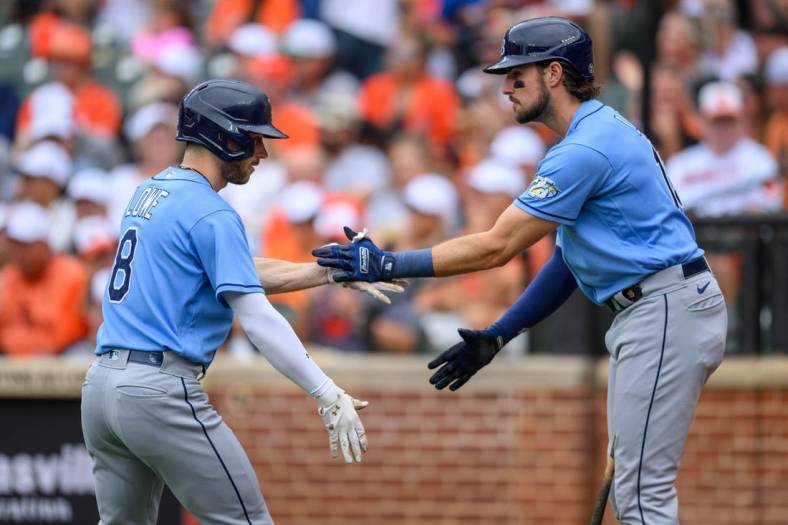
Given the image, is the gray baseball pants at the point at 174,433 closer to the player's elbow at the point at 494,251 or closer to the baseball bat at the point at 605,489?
the player's elbow at the point at 494,251

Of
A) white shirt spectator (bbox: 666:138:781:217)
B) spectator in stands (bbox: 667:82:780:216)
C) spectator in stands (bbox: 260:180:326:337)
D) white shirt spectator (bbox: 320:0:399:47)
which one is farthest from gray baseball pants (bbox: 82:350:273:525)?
white shirt spectator (bbox: 320:0:399:47)

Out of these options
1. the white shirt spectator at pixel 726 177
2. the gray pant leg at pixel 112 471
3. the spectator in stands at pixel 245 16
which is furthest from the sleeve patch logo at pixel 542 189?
the spectator in stands at pixel 245 16

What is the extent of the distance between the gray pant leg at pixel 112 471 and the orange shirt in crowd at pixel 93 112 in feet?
19.4

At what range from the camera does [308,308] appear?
8336mm

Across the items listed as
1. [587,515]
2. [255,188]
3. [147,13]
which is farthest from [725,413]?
[147,13]

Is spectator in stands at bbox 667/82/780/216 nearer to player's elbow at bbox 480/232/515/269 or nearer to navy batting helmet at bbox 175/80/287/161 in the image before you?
player's elbow at bbox 480/232/515/269

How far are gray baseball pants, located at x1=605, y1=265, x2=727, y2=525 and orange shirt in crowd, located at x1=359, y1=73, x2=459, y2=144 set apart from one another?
481cm

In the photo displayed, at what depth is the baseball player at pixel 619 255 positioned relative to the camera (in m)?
5.12

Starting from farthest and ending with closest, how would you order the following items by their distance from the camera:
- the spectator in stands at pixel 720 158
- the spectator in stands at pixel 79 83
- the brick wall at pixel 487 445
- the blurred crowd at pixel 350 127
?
the spectator in stands at pixel 79 83, the spectator in stands at pixel 720 158, the blurred crowd at pixel 350 127, the brick wall at pixel 487 445

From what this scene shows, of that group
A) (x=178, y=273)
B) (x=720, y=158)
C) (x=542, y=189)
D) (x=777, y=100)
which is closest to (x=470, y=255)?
(x=542, y=189)

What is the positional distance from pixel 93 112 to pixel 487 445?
181 inches

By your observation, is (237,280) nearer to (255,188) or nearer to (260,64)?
(255,188)

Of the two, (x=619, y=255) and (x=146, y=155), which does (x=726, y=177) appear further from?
(x=146, y=155)

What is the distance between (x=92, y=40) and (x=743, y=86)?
18.0 ft
